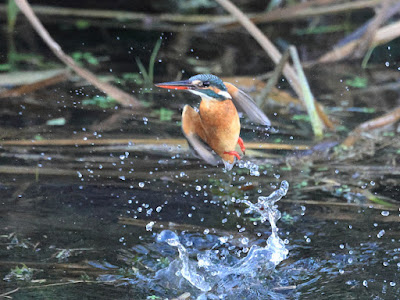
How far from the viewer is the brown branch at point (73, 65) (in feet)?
12.0

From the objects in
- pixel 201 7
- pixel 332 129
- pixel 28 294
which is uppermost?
pixel 201 7

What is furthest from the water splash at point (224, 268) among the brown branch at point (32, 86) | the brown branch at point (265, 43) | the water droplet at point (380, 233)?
the brown branch at point (32, 86)

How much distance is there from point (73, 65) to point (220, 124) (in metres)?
1.97

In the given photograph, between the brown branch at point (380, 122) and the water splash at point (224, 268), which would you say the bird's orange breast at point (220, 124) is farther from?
the brown branch at point (380, 122)

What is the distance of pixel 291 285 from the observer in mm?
2434

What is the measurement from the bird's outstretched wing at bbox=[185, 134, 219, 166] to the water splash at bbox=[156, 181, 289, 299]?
0.58 metres

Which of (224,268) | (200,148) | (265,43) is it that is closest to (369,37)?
(265,43)

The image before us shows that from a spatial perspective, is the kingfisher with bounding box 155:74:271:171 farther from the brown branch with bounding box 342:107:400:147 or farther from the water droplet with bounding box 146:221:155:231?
the brown branch with bounding box 342:107:400:147

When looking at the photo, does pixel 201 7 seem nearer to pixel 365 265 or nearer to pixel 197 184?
pixel 197 184

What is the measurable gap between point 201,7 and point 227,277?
3.52 meters

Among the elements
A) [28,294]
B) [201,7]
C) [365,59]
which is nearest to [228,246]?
[28,294]

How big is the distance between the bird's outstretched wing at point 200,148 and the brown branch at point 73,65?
183 cm

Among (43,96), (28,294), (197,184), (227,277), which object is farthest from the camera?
(43,96)

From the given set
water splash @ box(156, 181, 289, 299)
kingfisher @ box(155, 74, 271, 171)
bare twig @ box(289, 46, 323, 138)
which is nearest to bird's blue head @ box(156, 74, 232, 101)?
kingfisher @ box(155, 74, 271, 171)
